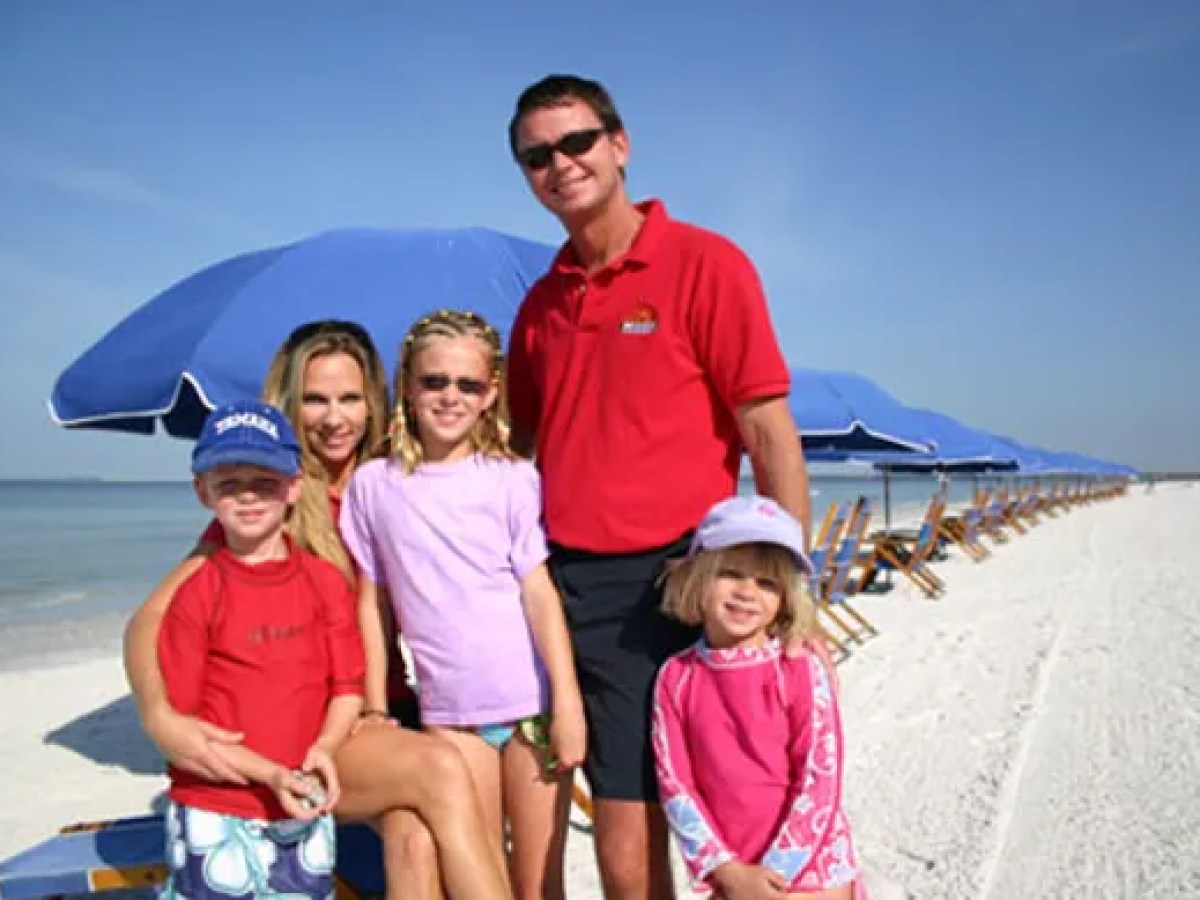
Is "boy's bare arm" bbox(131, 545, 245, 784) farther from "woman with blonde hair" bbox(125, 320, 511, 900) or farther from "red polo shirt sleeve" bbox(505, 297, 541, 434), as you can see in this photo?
"red polo shirt sleeve" bbox(505, 297, 541, 434)

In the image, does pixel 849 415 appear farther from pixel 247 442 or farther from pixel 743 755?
pixel 247 442

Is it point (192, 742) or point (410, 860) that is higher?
point (192, 742)

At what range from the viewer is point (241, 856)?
1999mm

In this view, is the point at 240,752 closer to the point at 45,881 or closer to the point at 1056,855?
the point at 45,881

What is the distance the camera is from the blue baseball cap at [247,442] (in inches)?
80.7

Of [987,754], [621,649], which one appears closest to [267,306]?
[621,649]

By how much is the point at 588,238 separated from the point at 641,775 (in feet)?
3.92

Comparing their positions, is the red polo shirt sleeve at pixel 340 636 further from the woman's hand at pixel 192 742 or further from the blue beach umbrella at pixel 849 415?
the blue beach umbrella at pixel 849 415

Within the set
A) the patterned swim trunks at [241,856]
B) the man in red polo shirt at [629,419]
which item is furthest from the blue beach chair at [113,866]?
the man in red polo shirt at [629,419]

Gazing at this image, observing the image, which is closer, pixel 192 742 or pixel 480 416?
pixel 192 742

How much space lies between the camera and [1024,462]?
2280 centimetres

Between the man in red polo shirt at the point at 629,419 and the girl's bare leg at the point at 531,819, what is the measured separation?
4.0 inches

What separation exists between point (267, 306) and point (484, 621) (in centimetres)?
197

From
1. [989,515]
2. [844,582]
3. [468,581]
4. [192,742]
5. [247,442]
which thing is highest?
[247,442]
